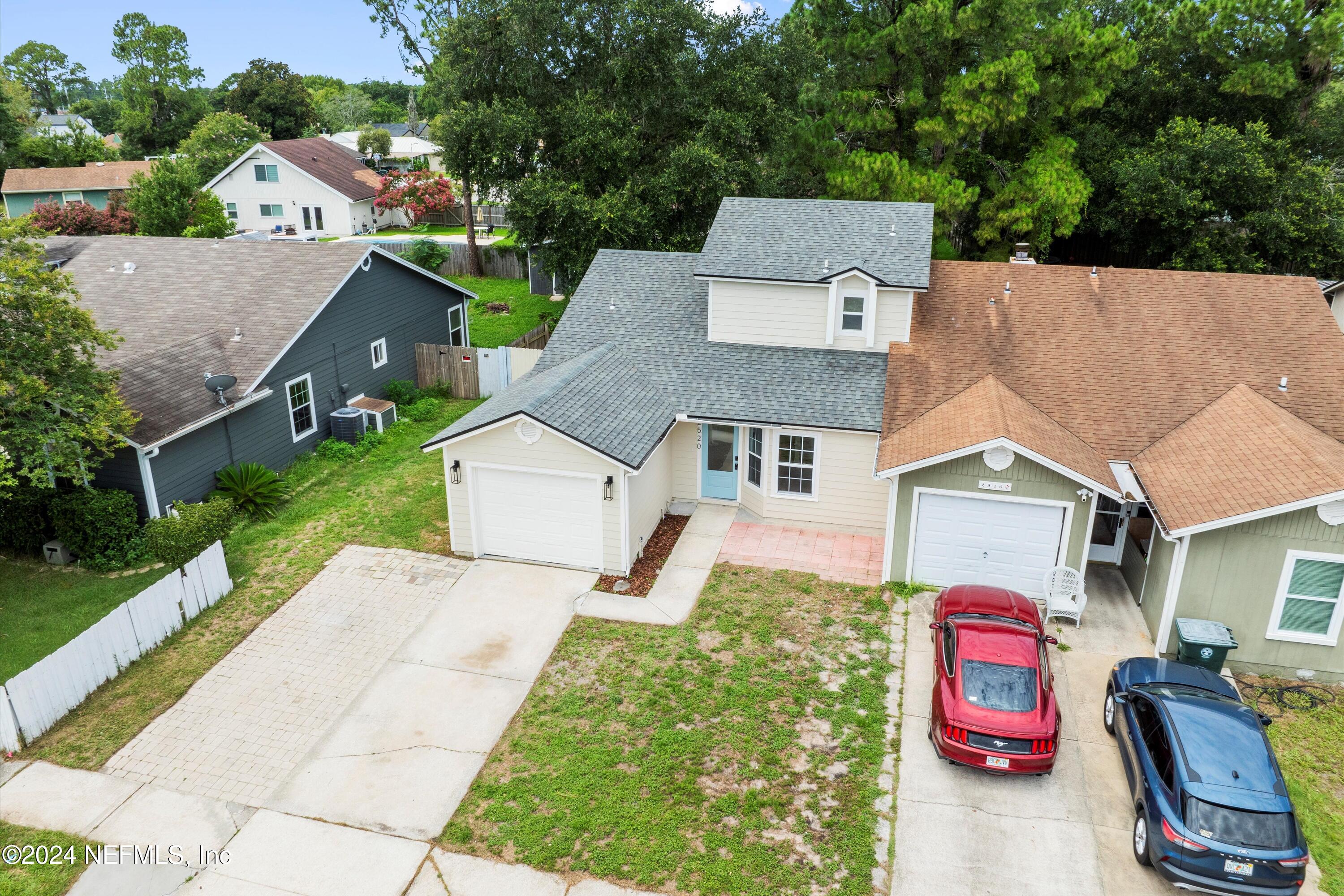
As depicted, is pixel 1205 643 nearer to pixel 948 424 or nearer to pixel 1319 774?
pixel 1319 774

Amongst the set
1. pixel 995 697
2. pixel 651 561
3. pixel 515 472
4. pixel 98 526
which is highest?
pixel 515 472

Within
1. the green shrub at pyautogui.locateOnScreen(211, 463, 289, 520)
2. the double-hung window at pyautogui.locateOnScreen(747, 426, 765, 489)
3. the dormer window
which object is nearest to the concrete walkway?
the double-hung window at pyautogui.locateOnScreen(747, 426, 765, 489)

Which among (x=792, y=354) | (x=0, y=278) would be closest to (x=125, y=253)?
(x=0, y=278)

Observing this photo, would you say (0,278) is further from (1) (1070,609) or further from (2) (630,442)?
(1) (1070,609)

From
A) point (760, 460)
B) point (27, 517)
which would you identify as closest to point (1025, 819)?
point (760, 460)

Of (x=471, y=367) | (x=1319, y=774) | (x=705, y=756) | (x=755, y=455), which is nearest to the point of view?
(x=1319, y=774)

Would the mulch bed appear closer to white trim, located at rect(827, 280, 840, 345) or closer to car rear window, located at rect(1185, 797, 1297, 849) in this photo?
white trim, located at rect(827, 280, 840, 345)

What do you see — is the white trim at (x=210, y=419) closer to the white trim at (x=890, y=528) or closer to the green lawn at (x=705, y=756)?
the green lawn at (x=705, y=756)
